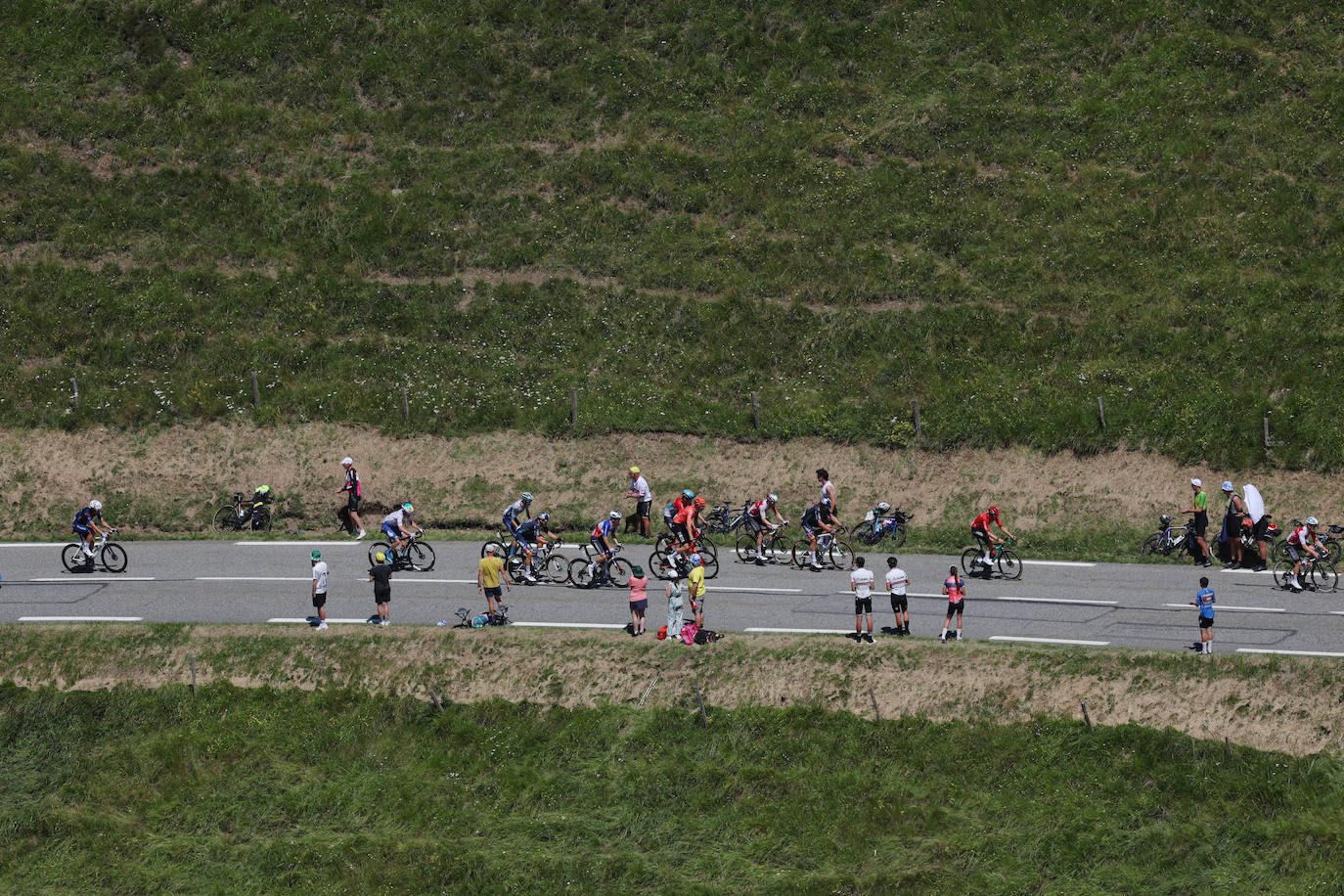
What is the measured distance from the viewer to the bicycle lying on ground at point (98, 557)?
35.1 meters

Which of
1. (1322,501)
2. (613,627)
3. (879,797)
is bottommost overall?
(879,797)

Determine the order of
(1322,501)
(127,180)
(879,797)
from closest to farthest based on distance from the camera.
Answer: (879,797) < (1322,501) < (127,180)

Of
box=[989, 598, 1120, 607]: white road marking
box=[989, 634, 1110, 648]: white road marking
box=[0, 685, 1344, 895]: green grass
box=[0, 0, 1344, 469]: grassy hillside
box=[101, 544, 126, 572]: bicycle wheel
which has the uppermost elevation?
box=[0, 0, 1344, 469]: grassy hillside

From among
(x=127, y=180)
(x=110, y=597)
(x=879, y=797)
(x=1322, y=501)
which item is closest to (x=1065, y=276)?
(x=1322, y=501)

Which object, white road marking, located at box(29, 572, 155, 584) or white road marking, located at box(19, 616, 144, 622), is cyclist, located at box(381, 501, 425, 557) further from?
white road marking, located at box(29, 572, 155, 584)

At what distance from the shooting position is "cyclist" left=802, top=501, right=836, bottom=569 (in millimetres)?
34188

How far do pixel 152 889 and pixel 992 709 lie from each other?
57.6ft

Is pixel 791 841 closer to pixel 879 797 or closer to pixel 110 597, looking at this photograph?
pixel 879 797

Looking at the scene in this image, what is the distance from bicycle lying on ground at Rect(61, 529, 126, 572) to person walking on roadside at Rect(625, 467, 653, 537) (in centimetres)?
1370

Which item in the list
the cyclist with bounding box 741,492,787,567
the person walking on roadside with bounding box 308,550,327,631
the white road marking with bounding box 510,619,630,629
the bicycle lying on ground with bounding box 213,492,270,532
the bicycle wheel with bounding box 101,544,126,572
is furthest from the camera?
the bicycle lying on ground with bounding box 213,492,270,532

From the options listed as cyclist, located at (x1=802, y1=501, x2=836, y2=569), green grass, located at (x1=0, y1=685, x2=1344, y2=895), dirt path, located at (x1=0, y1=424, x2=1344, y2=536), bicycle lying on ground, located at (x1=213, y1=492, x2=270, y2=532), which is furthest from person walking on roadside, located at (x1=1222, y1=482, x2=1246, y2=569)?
bicycle lying on ground, located at (x1=213, y1=492, x2=270, y2=532)

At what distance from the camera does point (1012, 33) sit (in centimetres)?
5128

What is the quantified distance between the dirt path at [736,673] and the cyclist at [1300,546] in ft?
15.7

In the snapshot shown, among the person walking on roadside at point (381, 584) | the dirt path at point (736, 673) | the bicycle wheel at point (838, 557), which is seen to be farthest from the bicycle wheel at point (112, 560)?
the bicycle wheel at point (838, 557)
